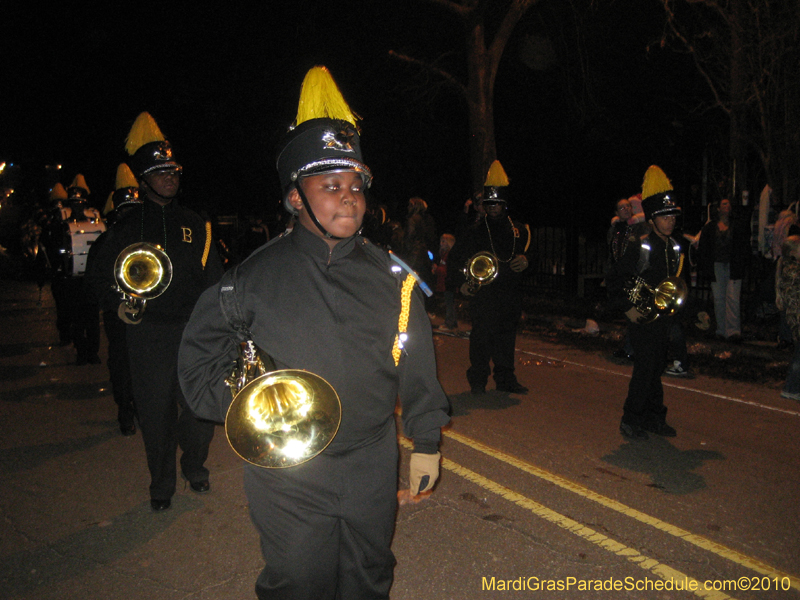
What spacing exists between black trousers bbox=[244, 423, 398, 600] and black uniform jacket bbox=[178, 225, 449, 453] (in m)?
0.10

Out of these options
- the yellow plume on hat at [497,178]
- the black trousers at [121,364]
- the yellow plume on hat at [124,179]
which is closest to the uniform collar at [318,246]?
the black trousers at [121,364]

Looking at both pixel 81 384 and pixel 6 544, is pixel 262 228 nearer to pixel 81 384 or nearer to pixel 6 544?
pixel 81 384

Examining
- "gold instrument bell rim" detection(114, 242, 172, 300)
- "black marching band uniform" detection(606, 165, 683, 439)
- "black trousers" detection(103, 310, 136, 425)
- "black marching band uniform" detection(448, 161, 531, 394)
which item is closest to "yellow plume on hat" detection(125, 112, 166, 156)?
"gold instrument bell rim" detection(114, 242, 172, 300)

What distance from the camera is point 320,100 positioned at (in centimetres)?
268

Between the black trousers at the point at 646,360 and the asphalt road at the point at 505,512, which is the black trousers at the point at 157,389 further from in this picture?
the black trousers at the point at 646,360

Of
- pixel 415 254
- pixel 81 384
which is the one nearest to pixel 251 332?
pixel 81 384

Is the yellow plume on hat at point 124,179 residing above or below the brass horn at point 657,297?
above

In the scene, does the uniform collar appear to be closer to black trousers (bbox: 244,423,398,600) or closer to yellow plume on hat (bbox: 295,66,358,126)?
yellow plume on hat (bbox: 295,66,358,126)

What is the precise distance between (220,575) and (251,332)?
74.8 inches

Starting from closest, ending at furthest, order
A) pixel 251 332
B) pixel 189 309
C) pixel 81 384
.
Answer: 1. pixel 251 332
2. pixel 189 309
3. pixel 81 384

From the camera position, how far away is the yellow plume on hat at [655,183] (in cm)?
566

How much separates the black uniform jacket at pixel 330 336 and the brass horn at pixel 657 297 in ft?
11.1

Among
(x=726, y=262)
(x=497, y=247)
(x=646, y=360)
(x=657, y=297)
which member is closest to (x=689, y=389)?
(x=646, y=360)

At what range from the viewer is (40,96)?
27.1m
